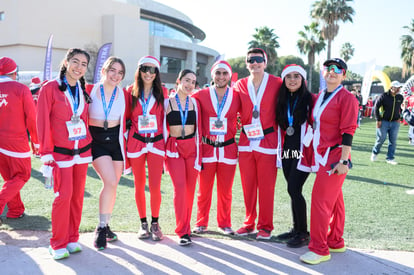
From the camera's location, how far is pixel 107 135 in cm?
371

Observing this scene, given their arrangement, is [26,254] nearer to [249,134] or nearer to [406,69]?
[249,134]

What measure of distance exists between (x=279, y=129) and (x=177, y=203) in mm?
1494

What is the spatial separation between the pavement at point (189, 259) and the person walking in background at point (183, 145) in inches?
14.9

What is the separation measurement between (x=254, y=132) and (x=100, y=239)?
2119 millimetres

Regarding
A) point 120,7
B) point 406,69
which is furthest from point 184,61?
point 406,69

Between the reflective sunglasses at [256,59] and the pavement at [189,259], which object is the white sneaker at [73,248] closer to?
the pavement at [189,259]

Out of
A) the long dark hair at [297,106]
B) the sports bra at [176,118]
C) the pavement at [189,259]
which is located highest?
the long dark hair at [297,106]

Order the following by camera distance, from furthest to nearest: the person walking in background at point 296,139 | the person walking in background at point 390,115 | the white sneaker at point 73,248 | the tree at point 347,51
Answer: the tree at point 347,51 → the person walking in background at point 390,115 → the person walking in background at point 296,139 → the white sneaker at point 73,248

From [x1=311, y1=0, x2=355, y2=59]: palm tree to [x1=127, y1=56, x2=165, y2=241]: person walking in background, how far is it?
3474 cm

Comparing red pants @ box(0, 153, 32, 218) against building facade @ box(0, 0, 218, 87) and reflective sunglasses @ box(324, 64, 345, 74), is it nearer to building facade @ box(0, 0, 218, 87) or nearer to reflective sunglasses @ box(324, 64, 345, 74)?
reflective sunglasses @ box(324, 64, 345, 74)

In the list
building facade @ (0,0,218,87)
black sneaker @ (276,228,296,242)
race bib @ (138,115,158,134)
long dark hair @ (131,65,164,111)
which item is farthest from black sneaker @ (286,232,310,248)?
building facade @ (0,0,218,87)

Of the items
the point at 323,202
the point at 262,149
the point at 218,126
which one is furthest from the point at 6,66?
the point at 323,202

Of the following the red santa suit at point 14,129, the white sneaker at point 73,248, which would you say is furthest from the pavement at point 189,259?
the red santa suit at point 14,129

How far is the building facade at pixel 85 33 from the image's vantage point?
96.5 feet
